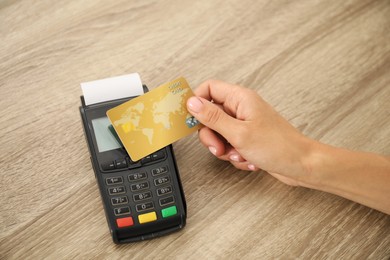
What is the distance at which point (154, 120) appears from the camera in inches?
31.0

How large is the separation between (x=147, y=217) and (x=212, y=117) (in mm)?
194

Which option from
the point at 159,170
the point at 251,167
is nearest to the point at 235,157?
the point at 251,167

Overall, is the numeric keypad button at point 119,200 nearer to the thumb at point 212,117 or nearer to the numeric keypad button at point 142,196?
the numeric keypad button at point 142,196

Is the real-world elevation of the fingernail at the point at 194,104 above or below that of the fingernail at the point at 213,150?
above

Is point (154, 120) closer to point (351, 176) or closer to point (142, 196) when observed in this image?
point (142, 196)

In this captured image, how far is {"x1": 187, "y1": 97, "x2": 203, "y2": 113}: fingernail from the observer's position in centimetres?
78

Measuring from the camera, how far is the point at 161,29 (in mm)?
985

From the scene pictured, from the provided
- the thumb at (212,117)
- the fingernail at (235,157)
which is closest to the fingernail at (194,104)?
the thumb at (212,117)

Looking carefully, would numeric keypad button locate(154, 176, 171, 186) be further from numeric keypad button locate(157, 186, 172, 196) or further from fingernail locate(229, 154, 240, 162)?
fingernail locate(229, 154, 240, 162)

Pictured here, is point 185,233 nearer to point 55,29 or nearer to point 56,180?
point 56,180

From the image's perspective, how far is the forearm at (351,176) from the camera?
77cm

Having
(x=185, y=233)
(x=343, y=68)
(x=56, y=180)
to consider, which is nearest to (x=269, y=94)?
(x=343, y=68)

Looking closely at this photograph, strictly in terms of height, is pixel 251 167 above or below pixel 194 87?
below

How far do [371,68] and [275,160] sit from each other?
0.37 meters
